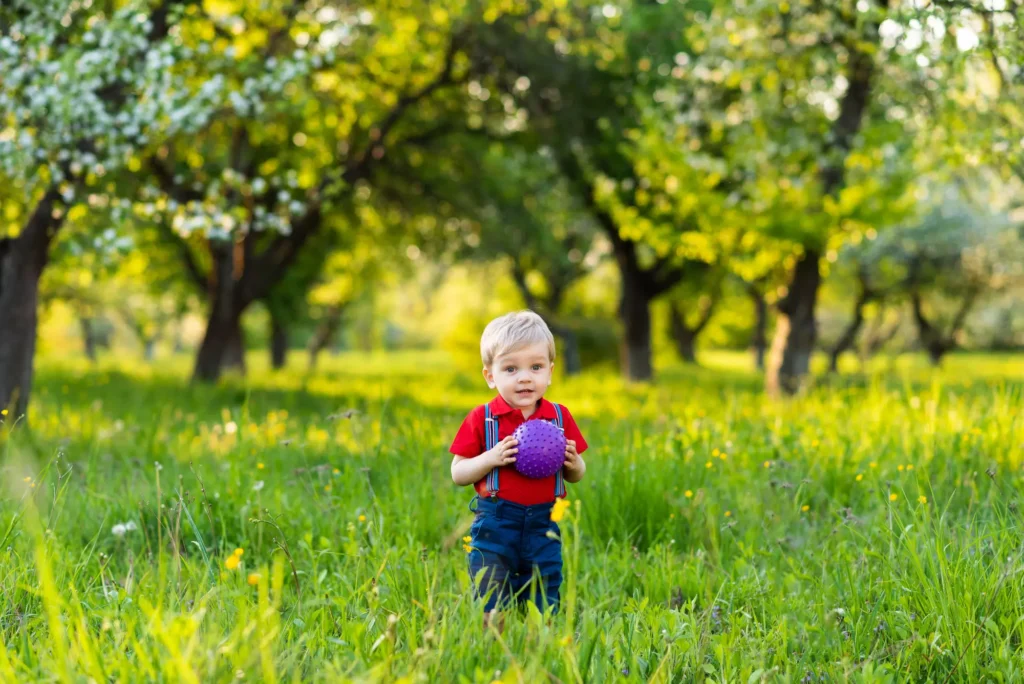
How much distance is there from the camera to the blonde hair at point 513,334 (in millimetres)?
3611

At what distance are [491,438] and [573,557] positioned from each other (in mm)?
846

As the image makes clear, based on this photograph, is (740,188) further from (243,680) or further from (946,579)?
(243,680)

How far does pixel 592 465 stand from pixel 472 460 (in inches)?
96.5

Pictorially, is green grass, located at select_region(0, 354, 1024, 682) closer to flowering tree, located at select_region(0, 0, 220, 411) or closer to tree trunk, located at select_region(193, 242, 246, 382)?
flowering tree, located at select_region(0, 0, 220, 411)

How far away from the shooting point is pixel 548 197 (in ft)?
63.6

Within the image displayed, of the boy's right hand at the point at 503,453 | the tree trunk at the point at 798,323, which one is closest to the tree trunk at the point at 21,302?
the boy's right hand at the point at 503,453

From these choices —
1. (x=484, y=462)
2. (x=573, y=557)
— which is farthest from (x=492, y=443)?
(x=573, y=557)

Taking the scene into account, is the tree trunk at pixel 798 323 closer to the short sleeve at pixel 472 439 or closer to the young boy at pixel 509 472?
the young boy at pixel 509 472

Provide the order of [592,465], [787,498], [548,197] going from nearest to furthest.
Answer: [787,498] → [592,465] → [548,197]

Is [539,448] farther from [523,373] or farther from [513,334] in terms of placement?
[513,334]

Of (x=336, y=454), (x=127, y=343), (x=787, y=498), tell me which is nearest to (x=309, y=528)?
(x=336, y=454)

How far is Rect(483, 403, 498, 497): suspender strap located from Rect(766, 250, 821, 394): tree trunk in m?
11.8

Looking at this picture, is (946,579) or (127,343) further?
(127,343)

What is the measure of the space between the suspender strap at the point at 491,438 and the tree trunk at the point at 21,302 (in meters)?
7.21
